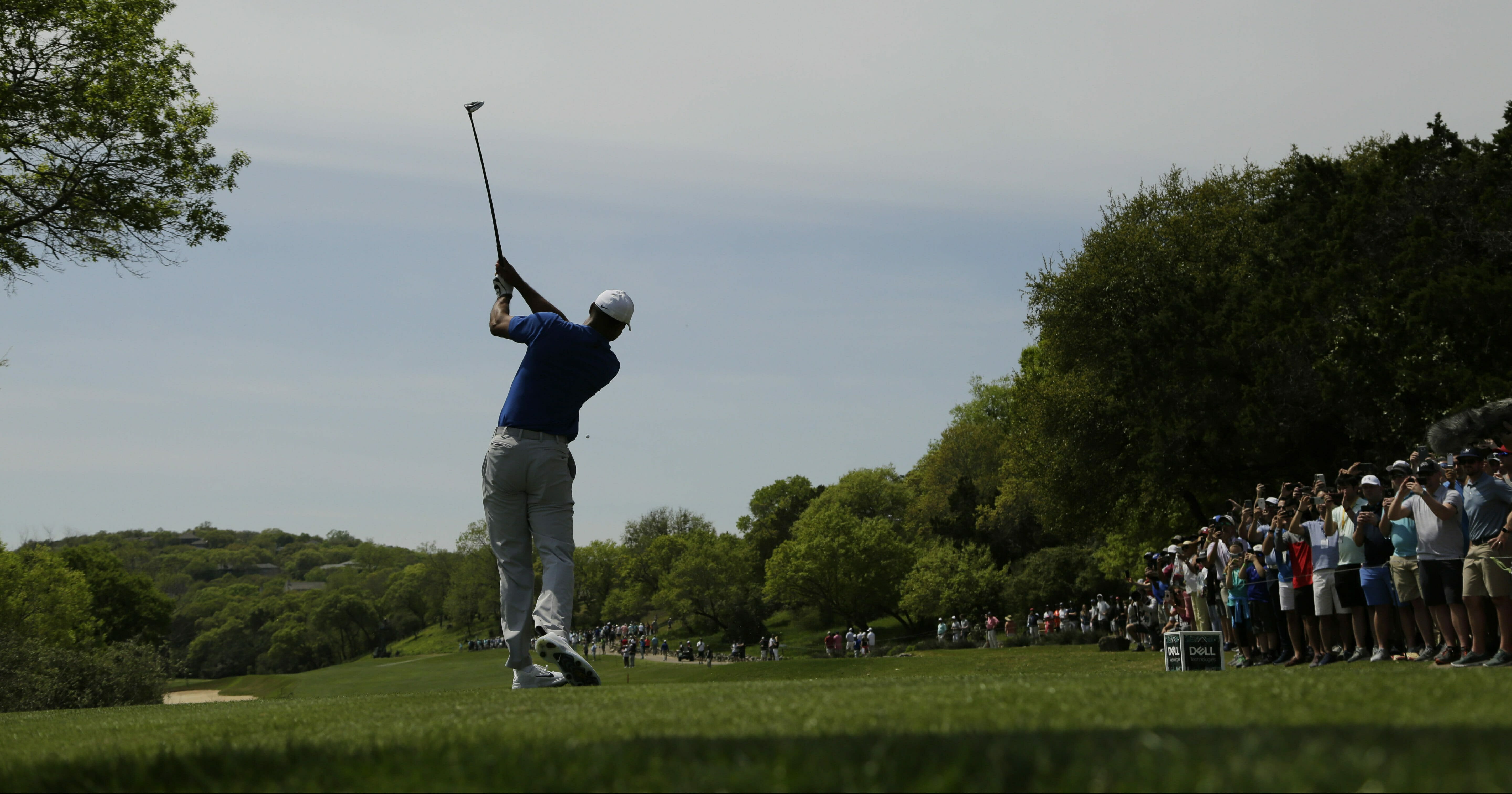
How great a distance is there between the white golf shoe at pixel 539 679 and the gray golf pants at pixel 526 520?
120 mm

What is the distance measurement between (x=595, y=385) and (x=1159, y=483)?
32.7 m

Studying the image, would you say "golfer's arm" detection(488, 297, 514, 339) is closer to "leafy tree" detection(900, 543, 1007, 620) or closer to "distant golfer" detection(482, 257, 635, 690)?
"distant golfer" detection(482, 257, 635, 690)

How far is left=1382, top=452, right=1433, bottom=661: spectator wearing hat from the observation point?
13266 millimetres

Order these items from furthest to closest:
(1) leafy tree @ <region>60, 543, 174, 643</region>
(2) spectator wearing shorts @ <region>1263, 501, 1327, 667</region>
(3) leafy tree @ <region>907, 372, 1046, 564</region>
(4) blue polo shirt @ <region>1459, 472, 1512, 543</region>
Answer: (1) leafy tree @ <region>60, 543, 174, 643</region> → (3) leafy tree @ <region>907, 372, 1046, 564</region> → (2) spectator wearing shorts @ <region>1263, 501, 1327, 667</region> → (4) blue polo shirt @ <region>1459, 472, 1512, 543</region>

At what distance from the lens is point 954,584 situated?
84.9m

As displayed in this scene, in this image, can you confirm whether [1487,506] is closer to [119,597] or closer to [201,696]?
[201,696]

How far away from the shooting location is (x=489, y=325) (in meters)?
9.64

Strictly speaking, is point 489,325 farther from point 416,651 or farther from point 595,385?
point 416,651

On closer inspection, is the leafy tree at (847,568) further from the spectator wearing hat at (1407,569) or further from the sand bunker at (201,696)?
the spectator wearing hat at (1407,569)

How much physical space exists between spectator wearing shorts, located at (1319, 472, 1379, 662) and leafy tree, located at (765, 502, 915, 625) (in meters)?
78.0

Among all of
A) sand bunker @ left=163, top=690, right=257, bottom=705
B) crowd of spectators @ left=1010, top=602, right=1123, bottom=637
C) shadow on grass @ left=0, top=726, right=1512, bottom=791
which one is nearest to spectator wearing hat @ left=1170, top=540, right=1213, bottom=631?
shadow on grass @ left=0, top=726, right=1512, bottom=791

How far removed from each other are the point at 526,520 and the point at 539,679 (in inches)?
53.5

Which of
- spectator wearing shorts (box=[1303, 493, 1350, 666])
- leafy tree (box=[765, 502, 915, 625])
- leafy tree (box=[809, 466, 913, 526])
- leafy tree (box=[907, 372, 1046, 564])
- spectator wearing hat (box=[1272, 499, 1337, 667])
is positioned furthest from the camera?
leafy tree (box=[809, 466, 913, 526])

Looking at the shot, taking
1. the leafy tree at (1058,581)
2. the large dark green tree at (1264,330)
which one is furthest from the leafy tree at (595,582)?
the large dark green tree at (1264,330)
